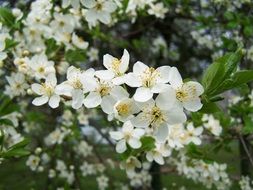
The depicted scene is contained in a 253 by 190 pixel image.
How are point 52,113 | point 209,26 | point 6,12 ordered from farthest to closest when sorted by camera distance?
point 52,113 < point 209,26 < point 6,12

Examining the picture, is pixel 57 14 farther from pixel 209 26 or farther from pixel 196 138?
pixel 209 26

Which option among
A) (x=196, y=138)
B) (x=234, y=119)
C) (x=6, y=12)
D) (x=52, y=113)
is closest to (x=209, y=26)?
(x=234, y=119)

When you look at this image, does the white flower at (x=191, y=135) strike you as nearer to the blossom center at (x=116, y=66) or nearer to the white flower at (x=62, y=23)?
the white flower at (x=62, y=23)

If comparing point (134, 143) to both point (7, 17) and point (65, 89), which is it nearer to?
point (65, 89)

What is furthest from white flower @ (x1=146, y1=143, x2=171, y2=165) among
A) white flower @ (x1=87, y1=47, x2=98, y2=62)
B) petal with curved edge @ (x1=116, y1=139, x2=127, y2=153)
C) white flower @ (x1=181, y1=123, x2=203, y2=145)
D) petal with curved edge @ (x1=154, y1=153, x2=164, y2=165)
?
white flower @ (x1=87, y1=47, x2=98, y2=62)

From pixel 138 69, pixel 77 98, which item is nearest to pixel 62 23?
pixel 77 98

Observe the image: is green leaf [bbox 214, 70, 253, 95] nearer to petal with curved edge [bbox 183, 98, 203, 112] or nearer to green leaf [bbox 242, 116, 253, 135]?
petal with curved edge [bbox 183, 98, 203, 112]
